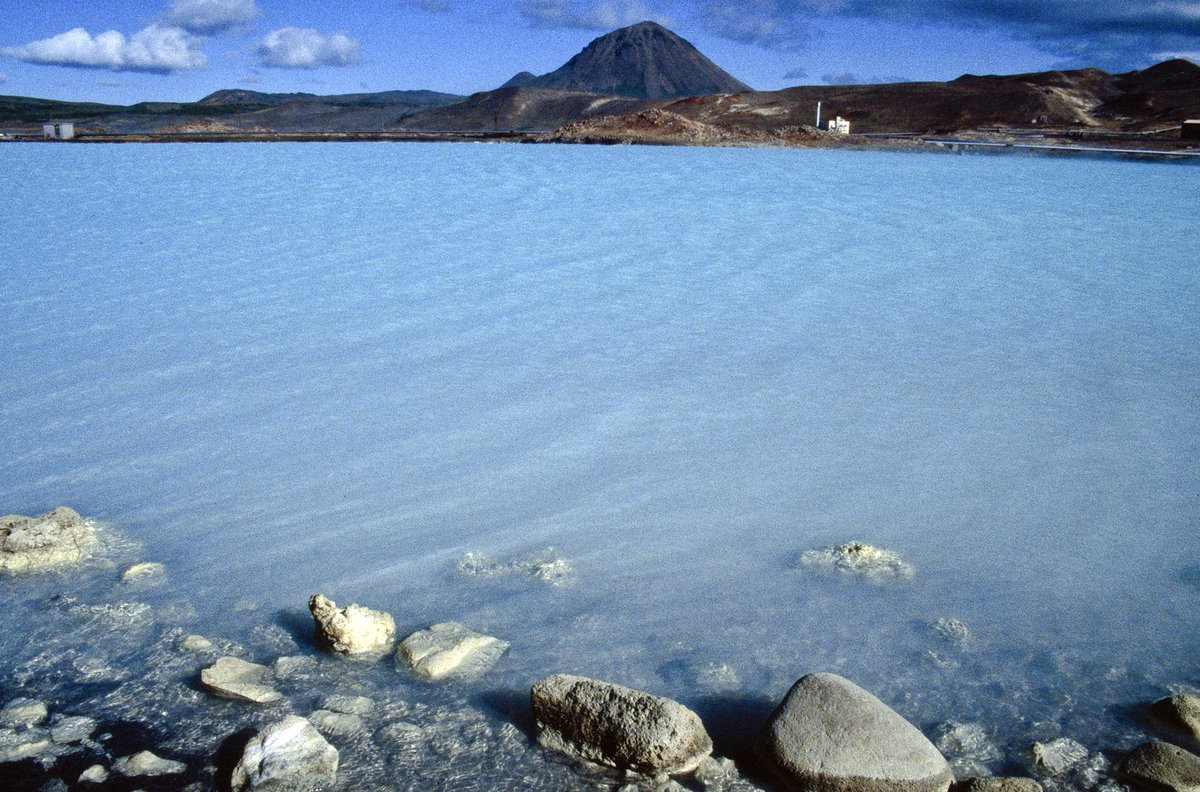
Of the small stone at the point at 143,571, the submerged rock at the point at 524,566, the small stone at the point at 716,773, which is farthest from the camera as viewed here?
the submerged rock at the point at 524,566

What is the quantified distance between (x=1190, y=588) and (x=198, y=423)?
5.03m

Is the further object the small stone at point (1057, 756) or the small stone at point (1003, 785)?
the small stone at point (1057, 756)

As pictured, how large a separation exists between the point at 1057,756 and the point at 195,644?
2.77 meters

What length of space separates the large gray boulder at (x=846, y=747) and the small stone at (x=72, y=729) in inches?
77.2

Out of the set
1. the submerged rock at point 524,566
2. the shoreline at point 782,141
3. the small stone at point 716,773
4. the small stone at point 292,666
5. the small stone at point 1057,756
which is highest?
the shoreline at point 782,141

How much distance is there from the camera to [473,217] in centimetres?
1495

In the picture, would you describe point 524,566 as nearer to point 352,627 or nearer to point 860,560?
point 352,627

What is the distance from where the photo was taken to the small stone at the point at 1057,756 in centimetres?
255

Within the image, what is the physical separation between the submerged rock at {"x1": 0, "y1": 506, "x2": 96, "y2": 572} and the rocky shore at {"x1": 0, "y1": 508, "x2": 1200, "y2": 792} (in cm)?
48

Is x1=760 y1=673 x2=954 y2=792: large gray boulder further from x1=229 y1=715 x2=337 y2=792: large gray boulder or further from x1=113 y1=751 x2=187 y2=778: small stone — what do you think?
x1=113 y1=751 x2=187 y2=778: small stone

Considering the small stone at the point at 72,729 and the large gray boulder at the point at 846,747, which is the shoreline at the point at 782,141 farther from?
the small stone at the point at 72,729

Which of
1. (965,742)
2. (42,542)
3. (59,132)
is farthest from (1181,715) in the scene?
(59,132)

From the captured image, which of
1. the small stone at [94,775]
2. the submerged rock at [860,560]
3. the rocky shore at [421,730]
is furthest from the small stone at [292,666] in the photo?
the submerged rock at [860,560]

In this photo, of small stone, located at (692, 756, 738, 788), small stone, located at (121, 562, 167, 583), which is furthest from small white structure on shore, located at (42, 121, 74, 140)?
small stone, located at (692, 756, 738, 788)
